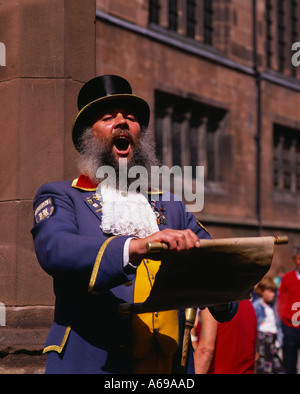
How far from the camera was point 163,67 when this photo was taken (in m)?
16.5

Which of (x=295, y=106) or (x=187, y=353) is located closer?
(x=187, y=353)

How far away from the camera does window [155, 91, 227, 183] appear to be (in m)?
16.9

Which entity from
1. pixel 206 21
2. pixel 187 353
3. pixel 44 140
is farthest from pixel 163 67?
pixel 187 353

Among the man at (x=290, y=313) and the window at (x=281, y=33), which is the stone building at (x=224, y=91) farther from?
the man at (x=290, y=313)

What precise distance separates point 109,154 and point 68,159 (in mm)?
888

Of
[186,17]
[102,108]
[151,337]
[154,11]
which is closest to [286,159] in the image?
[186,17]

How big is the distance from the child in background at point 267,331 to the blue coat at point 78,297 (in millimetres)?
5503

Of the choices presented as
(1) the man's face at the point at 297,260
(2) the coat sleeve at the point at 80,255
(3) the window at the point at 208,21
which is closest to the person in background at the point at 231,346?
(2) the coat sleeve at the point at 80,255

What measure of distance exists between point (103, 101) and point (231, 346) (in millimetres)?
2184

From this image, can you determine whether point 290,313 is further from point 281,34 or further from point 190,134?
point 281,34

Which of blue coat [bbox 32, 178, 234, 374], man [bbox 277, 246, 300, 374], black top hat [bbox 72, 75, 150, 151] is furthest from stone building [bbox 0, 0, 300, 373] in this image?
blue coat [bbox 32, 178, 234, 374]

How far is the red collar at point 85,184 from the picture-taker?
267cm
